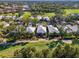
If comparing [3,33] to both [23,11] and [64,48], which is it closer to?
[23,11]

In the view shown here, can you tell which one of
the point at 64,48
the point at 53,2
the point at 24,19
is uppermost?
the point at 53,2

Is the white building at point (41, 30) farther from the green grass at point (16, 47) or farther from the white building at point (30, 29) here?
the green grass at point (16, 47)

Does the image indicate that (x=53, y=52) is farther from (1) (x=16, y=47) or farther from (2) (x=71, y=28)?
(1) (x=16, y=47)

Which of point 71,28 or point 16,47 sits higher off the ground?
point 71,28

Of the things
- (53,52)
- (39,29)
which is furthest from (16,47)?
(53,52)

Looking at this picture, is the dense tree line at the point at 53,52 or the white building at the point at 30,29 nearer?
the dense tree line at the point at 53,52

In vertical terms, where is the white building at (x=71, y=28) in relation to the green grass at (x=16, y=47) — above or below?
above

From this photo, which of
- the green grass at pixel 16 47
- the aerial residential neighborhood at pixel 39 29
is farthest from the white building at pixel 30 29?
the green grass at pixel 16 47

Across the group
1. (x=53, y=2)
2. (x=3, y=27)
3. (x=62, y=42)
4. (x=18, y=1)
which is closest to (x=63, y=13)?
(x=53, y=2)
